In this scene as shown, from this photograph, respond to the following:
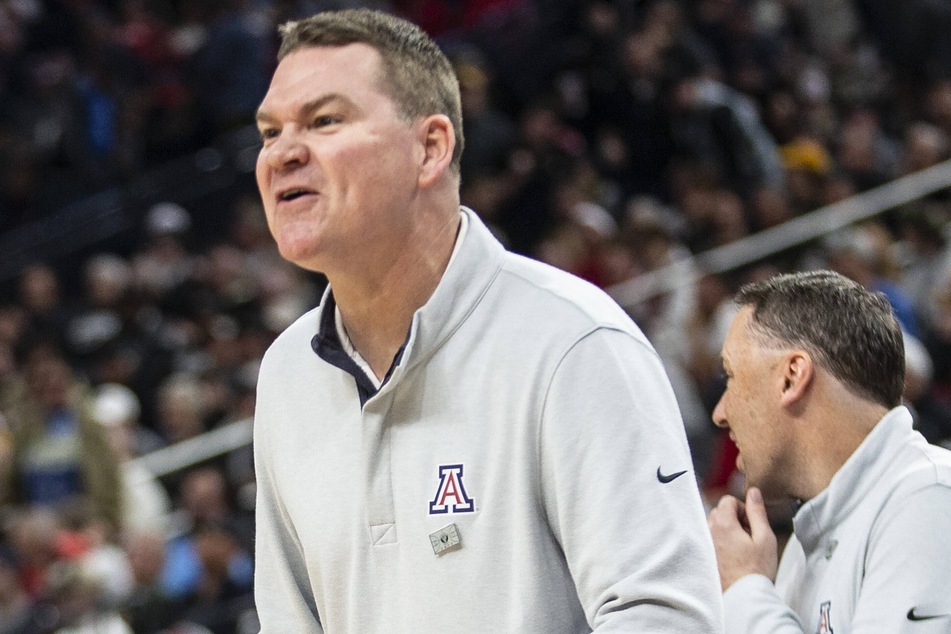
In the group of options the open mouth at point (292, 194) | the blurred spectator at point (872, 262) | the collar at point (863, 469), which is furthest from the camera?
the blurred spectator at point (872, 262)

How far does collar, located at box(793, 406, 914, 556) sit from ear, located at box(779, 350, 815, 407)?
0.43 ft

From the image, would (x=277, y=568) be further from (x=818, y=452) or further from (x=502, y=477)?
(x=818, y=452)

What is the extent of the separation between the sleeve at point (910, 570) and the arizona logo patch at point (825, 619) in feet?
0.33

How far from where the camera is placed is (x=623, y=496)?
5.93ft

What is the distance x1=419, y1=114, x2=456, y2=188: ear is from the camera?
2.07m

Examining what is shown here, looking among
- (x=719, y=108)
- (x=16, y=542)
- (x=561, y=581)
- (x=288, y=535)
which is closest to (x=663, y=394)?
(x=561, y=581)

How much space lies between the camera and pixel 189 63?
11172 millimetres

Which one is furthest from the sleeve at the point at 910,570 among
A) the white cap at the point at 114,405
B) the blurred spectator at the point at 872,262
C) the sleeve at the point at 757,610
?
the white cap at the point at 114,405

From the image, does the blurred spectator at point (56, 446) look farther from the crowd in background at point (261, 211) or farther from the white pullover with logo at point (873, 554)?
the white pullover with logo at point (873, 554)

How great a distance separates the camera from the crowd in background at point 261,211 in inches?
272

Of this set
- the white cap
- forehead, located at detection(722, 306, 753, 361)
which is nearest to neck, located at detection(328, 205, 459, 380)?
forehead, located at detection(722, 306, 753, 361)

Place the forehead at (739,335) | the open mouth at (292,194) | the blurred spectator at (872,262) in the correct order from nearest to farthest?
1. the open mouth at (292,194)
2. the forehead at (739,335)
3. the blurred spectator at (872,262)

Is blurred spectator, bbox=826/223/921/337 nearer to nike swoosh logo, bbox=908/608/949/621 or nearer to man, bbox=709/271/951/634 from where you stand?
man, bbox=709/271/951/634

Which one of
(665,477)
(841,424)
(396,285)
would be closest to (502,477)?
(665,477)
